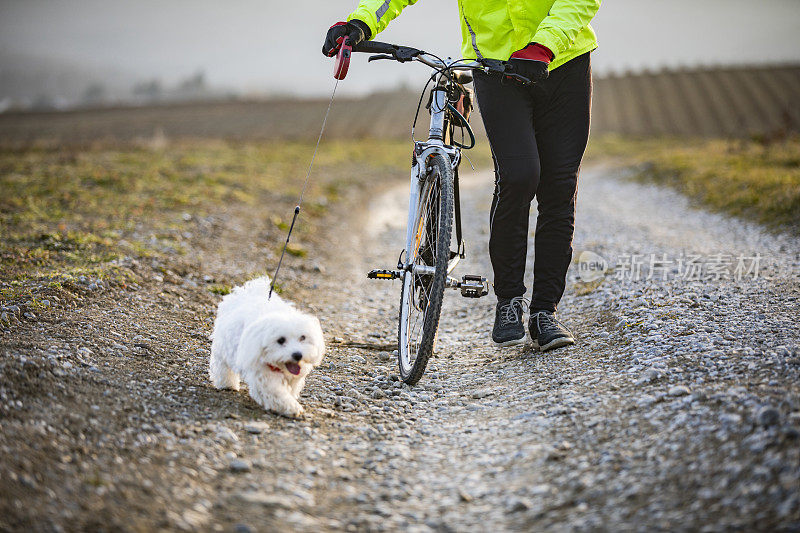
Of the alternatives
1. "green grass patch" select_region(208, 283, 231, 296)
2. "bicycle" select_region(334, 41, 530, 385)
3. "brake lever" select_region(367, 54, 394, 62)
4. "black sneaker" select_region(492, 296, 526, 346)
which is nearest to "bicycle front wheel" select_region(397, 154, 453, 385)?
"bicycle" select_region(334, 41, 530, 385)

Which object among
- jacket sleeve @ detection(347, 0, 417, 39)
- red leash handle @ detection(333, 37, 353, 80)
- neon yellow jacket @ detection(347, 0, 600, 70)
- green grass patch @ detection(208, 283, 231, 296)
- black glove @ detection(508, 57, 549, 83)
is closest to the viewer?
black glove @ detection(508, 57, 549, 83)

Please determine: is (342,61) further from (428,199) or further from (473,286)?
(473,286)

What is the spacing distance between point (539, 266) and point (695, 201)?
797cm

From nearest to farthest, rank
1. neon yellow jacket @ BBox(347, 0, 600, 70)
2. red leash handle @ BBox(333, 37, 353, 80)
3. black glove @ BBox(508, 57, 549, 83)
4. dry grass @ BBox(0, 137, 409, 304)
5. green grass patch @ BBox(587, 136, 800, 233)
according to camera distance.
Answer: black glove @ BBox(508, 57, 549, 83) < neon yellow jacket @ BBox(347, 0, 600, 70) < red leash handle @ BBox(333, 37, 353, 80) < dry grass @ BBox(0, 137, 409, 304) < green grass patch @ BBox(587, 136, 800, 233)

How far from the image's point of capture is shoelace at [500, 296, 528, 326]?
3.79 meters

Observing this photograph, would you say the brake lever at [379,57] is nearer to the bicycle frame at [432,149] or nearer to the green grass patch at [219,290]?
the bicycle frame at [432,149]

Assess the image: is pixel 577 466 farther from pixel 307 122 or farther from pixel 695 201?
pixel 307 122

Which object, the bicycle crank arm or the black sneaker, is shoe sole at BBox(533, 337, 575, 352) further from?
the bicycle crank arm

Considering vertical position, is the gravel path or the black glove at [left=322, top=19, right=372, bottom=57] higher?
the black glove at [left=322, top=19, right=372, bottom=57]

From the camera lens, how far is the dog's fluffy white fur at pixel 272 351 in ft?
9.77

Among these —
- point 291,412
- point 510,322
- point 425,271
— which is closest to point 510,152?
point 425,271

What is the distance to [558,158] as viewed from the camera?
3562 millimetres

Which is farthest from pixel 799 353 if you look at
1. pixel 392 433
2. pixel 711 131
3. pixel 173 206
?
pixel 711 131

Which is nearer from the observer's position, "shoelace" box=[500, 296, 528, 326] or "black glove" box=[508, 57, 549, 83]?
"black glove" box=[508, 57, 549, 83]
